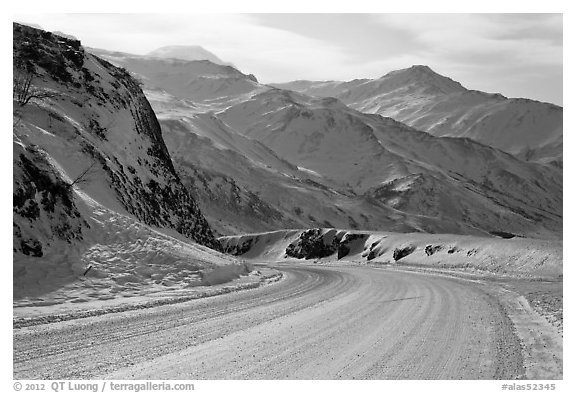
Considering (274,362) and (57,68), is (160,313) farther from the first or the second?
(57,68)

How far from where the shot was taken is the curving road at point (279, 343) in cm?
1009

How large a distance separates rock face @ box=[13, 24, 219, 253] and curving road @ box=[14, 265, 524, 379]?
25.5ft

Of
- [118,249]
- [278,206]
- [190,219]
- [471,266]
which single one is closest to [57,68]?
[190,219]

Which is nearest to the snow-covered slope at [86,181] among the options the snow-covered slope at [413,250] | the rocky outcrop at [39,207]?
the rocky outcrop at [39,207]

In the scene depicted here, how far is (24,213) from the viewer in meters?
20.8

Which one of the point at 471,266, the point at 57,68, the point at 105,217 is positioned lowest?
the point at 471,266

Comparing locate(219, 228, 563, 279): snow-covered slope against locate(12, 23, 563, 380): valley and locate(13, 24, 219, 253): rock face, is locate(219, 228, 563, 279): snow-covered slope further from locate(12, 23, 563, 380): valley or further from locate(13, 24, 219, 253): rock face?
locate(13, 24, 219, 253): rock face

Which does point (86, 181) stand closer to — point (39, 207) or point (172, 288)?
point (39, 207)

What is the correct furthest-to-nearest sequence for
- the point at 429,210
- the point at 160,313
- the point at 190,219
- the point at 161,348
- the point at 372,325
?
the point at 429,210 → the point at 190,219 → the point at 160,313 → the point at 372,325 → the point at 161,348

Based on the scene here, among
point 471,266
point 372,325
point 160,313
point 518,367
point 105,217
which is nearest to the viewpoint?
point 518,367

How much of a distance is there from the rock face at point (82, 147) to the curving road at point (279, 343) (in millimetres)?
7785

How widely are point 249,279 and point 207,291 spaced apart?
240 inches

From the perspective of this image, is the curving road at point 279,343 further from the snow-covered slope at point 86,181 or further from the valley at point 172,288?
the snow-covered slope at point 86,181

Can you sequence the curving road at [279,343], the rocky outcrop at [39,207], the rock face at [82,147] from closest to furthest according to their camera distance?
the curving road at [279,343], the rocky outcrop at [39,207], the rock face at [82,147]
